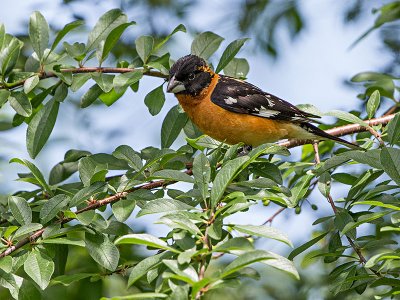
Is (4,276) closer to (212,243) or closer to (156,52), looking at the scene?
(212,243)

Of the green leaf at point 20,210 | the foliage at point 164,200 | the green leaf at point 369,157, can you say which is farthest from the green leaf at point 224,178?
the green leaf at point 20,210

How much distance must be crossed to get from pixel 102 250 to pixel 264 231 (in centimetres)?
89

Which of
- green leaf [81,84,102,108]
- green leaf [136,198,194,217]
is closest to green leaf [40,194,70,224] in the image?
green leaf [136,198,194,217]

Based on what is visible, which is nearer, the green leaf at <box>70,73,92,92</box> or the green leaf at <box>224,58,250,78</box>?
the green leaf at <box>70,73,92,92</box>

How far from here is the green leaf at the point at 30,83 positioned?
3.80 m

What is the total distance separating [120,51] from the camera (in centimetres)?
641

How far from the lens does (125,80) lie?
383cm

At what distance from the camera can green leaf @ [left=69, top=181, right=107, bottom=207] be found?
3.16 meters

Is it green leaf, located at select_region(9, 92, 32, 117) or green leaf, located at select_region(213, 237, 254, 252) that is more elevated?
green leaf, located at select_region(9, 92, 32, 117)

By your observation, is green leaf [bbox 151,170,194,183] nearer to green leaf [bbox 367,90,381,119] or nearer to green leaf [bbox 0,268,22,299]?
green leaf [bbox 0,268,22,299]

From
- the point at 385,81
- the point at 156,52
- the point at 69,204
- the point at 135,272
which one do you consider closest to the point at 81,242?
the point at 69,204

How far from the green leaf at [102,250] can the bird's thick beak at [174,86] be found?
1316 mm

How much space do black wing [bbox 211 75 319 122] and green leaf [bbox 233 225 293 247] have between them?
6.82ft

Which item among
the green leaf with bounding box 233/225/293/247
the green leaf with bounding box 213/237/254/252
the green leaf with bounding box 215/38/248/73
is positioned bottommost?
the green leaf with bounding box 233/225/293/247
